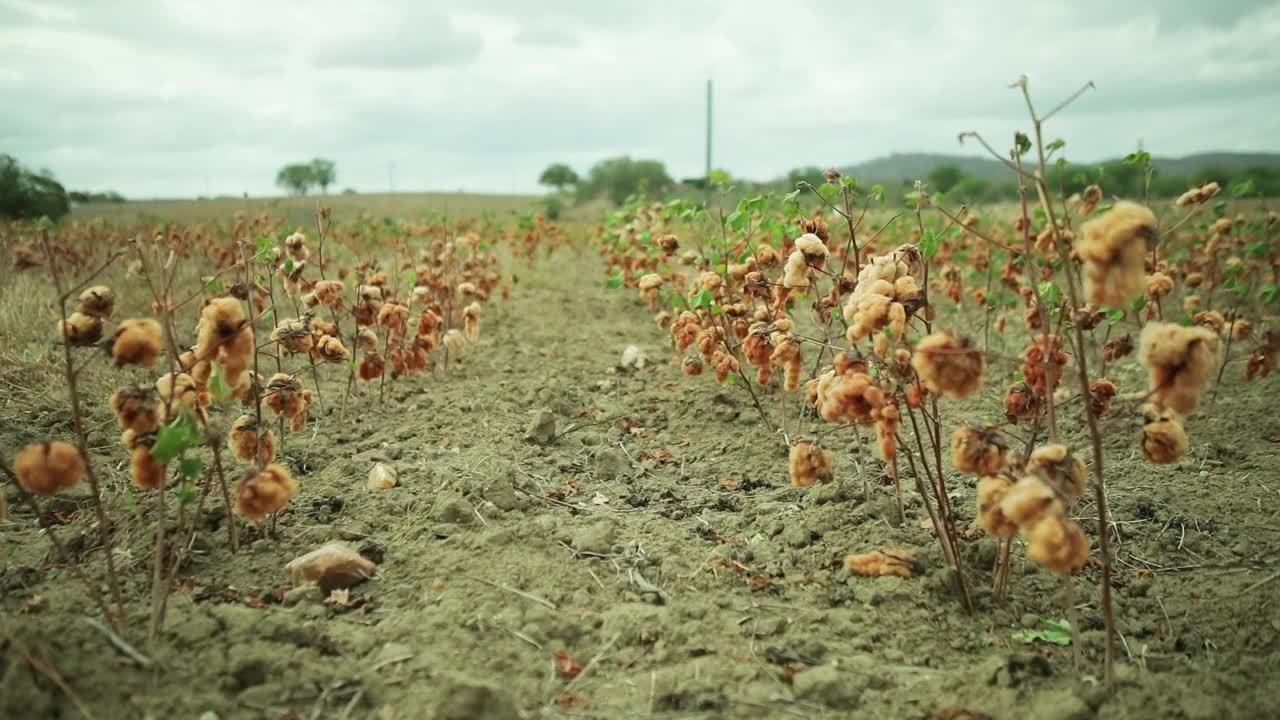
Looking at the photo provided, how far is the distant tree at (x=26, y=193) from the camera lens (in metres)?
13.4

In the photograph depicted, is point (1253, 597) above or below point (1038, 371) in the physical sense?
below

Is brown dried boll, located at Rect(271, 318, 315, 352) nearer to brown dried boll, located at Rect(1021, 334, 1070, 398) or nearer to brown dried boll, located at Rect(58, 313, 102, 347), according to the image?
brown dried boll, located at Rect(58, 313, 102, 347)

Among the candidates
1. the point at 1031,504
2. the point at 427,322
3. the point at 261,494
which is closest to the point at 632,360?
the point at 427,322

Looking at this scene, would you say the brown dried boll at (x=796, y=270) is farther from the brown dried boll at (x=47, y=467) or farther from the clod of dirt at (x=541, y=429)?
the brown dried boll at (x=47, y=467)

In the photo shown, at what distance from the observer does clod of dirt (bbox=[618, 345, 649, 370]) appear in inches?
213

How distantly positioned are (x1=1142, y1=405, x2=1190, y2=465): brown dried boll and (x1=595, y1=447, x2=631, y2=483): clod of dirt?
209cm

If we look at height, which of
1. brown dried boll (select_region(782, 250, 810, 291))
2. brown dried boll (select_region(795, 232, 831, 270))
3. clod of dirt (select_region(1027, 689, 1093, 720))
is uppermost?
brown dried boll (select_region(795, 232, 831, 270))

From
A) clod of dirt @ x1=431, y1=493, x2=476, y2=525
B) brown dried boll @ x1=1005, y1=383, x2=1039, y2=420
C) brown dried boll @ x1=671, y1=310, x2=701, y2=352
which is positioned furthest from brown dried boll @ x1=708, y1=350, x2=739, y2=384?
brown dried boll @ x1=1005, y1=383, x2=1039, y2=420

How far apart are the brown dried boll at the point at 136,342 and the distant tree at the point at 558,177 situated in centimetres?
5584

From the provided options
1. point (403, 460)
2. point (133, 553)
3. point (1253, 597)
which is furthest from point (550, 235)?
point (1253, 597)

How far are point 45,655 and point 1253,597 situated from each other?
3188 millimetres

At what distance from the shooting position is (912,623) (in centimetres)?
221

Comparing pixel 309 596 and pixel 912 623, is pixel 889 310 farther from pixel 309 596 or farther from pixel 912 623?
pixel 309 596

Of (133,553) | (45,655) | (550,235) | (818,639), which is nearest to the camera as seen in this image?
(45,655)
